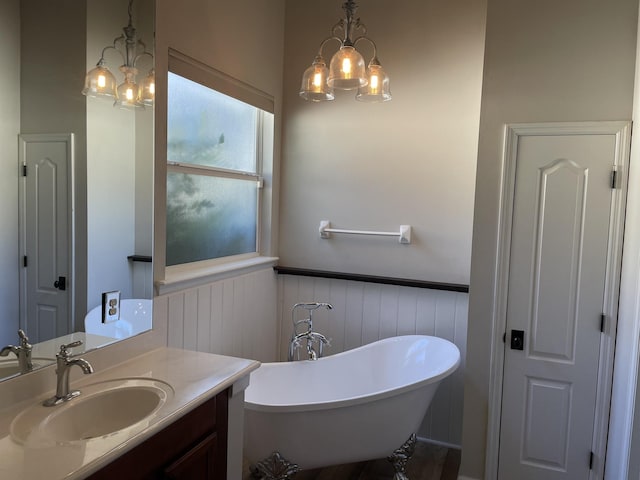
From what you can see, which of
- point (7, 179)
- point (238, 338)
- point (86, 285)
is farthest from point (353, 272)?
point (7, 179)

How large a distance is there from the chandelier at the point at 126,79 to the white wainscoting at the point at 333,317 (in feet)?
3.16

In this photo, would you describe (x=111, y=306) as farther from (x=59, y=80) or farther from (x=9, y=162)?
(x=59, y=80)

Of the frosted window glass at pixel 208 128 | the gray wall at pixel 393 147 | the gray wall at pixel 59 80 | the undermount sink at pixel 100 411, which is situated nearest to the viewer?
the undermount sink at pixel 100 411

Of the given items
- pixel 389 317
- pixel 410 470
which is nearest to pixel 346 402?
pixel 410 470

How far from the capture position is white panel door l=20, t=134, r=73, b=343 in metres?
1.57

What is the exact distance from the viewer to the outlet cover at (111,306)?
1.90m

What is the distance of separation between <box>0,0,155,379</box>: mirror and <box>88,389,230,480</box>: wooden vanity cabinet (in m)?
0.51

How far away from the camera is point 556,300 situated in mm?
2305

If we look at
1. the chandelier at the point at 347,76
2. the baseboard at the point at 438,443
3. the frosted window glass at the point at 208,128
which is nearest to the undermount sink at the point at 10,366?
the frosted window glass at the point at 208,128

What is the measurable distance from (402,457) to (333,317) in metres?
1.03

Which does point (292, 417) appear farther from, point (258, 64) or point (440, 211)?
point (258, 64)

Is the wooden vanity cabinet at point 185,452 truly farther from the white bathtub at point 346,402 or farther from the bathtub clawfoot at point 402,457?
the bathtub clawfoot at point 402,457

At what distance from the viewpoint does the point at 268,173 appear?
128 inches

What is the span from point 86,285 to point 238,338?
48.9 inches
